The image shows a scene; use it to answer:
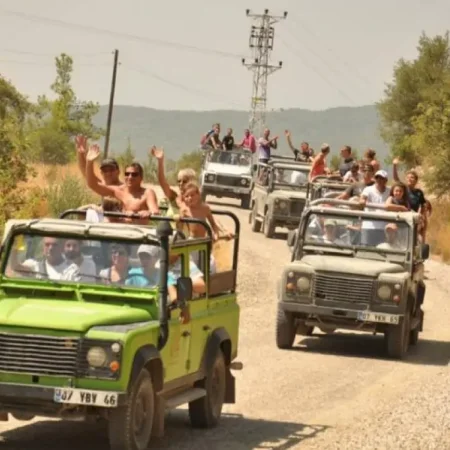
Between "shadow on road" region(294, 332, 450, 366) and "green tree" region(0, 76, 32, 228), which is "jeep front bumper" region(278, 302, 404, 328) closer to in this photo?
"shadow on road" region(294, 332, 450, 366)

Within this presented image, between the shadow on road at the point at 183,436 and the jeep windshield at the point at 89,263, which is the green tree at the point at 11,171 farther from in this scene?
the jeep windshield at the point at 89,263

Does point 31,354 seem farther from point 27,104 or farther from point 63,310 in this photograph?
point 27,104

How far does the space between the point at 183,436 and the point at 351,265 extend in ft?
22.8

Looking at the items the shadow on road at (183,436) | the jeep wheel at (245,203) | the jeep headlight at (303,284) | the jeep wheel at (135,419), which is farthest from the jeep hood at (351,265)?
the jeep wheel at (245,203)

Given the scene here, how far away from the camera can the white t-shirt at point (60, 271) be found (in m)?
11.7

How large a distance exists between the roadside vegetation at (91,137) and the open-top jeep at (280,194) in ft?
11.8

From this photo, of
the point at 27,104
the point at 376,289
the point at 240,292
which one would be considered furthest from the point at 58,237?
the point at 27,104

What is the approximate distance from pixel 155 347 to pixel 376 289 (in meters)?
8.04

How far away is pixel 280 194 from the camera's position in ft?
117

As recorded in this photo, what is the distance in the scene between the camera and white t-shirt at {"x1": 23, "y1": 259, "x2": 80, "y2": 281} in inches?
460

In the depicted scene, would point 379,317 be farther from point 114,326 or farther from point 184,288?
point 114,326

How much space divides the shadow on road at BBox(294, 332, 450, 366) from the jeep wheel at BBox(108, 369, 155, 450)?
8255 mm

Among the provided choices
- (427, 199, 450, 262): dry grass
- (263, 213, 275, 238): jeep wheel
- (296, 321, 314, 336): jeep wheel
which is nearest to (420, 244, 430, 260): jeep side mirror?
(296, 321, 314, 336): jeep wheel

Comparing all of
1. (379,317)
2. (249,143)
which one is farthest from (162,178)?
(249,143)
